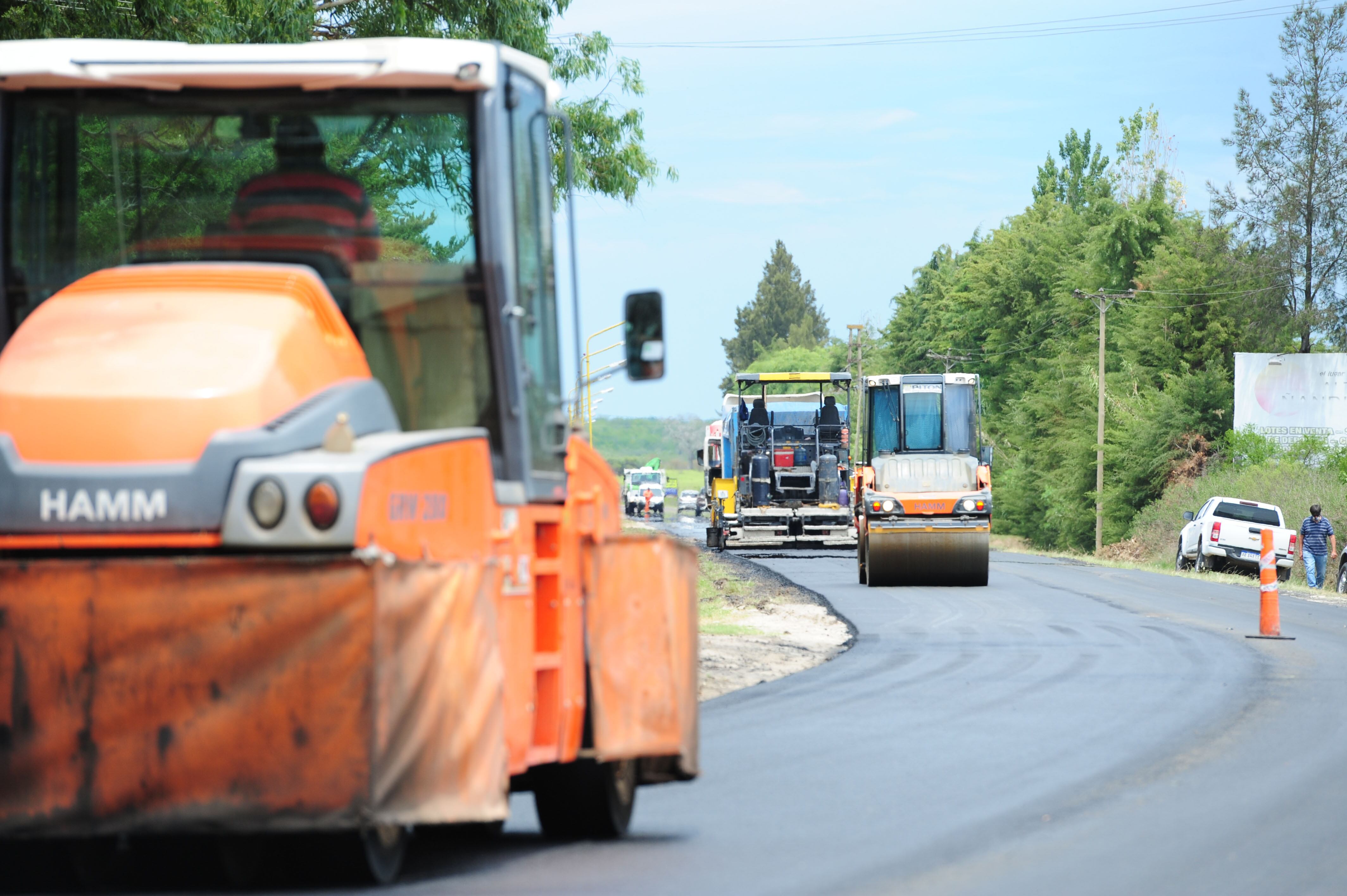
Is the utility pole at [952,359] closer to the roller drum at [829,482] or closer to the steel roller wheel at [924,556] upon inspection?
the roller drum at [829,482]

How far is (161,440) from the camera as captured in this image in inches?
235

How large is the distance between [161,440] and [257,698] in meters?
0.91

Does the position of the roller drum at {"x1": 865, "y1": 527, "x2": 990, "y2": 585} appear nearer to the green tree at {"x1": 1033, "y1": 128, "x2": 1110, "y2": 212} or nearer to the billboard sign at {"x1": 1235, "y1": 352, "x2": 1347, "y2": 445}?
the billboard sign at {"x1": 1235, "y1": 352, "x2": 1347, "y2": 445}

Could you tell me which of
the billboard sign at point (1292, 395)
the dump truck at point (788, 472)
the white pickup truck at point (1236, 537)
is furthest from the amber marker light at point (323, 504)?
the billboard sign at point (1292, 395)

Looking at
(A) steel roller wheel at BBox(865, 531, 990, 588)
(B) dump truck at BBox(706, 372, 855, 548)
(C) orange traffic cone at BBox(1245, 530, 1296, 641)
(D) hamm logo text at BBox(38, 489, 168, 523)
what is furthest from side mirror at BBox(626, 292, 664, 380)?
(B) dump truck at BBox(706, 372, 855, 548)

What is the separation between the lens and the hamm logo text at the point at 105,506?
19.3 feet

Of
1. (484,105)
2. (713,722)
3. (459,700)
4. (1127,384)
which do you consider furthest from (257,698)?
(1127,384)

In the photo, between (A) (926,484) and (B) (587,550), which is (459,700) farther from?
(A) (926,484)

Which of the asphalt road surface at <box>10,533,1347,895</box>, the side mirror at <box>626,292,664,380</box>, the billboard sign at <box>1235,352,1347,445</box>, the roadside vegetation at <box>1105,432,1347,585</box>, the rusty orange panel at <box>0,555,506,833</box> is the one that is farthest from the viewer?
the billboard sign at <box>1235,352,1347,445</box>

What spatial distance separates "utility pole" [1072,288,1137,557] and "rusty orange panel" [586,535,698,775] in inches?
1999

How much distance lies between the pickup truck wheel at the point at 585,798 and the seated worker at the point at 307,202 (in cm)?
239

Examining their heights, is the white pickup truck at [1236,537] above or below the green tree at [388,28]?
below

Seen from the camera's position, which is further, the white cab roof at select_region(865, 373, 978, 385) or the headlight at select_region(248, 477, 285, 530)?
the white cab roof at select_region(865, 373, 978, 385)

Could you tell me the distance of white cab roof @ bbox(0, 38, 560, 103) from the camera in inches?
267
